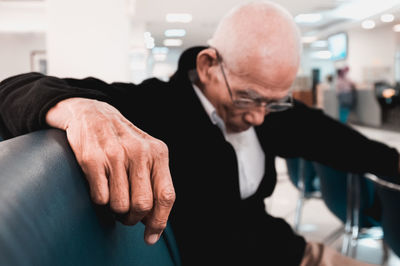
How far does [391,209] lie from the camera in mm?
1552

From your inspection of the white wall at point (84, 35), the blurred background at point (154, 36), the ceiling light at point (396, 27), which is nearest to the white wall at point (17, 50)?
the blurred background at point (154, 36)

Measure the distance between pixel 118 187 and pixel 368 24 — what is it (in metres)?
13.5

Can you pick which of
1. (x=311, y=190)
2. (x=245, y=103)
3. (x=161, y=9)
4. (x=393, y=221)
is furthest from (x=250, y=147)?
(x=161, y=9)

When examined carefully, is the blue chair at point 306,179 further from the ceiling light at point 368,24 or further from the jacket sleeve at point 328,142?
the ceiling light at point 368,24

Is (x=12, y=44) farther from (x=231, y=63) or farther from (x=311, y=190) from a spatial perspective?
(x=231, y=63)

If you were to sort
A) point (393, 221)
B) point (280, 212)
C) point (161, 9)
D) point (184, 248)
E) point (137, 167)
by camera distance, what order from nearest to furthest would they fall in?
1. point (137, 167)
2. point (184, 248)
3. point (393, 221)
4. point (280, 212)
5. point (161, 9)

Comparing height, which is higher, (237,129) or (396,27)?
(396,27)

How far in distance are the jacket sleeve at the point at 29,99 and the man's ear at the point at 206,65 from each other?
1.87ft

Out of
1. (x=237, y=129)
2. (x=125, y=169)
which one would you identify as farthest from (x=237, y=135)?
(x=125, y=169)

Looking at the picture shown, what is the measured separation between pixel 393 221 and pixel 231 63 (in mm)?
1028

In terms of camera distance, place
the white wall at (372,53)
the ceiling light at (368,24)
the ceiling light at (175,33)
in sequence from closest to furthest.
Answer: the ceiling light at (368,24) → the white wall at (372,53) → the ceiling light at (175,33)

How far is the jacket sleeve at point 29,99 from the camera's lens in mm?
510

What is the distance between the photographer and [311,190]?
299cm

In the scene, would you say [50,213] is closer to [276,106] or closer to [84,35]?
[276,106]
